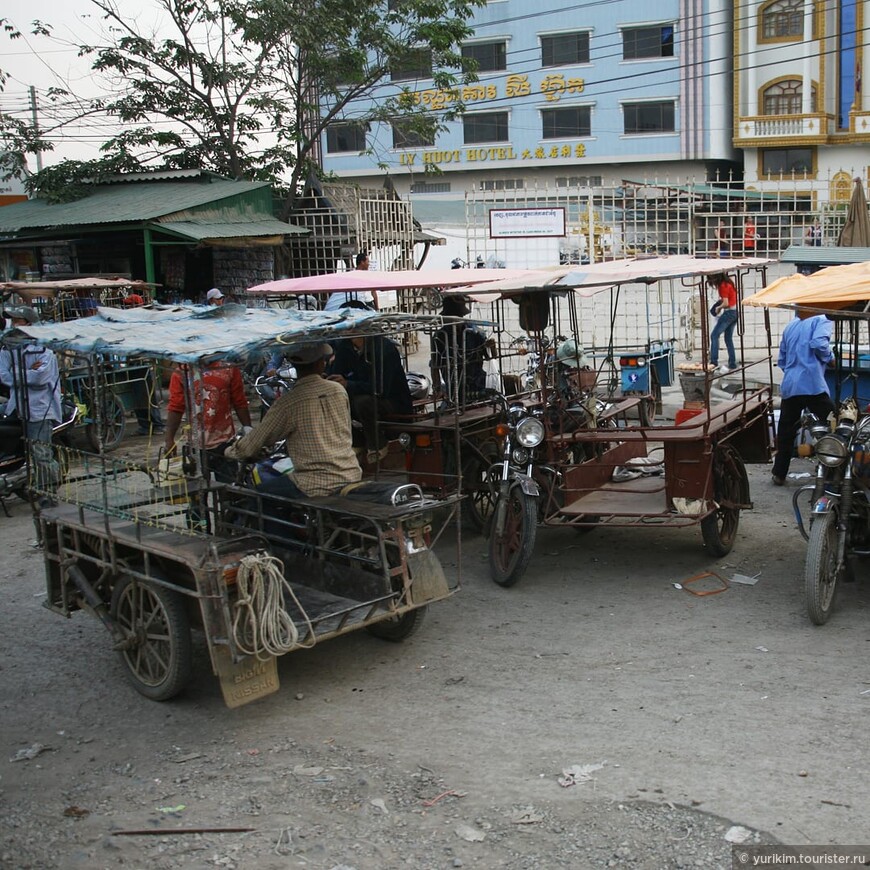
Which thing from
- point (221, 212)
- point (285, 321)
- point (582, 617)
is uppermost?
point (221, 212)

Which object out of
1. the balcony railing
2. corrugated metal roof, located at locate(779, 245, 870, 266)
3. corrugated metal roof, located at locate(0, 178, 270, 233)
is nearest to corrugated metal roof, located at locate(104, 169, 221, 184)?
corrugated metal roof, located at locate(0, 178, 270, 233)

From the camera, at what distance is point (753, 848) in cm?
371

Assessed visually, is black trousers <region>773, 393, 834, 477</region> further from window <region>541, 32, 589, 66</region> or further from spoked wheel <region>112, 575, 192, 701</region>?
window <region>541, 32, 589, 66</region>

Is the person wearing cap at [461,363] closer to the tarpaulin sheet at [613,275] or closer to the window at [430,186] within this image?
the tarpaulin sheet at [613,275]

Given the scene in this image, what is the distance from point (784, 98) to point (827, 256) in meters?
33.0

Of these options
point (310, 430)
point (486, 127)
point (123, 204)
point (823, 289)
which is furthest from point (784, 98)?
point (310, 430)

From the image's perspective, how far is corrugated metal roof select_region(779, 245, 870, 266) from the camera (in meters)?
10.1

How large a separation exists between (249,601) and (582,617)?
2456mm

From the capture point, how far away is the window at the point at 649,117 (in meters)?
40.7

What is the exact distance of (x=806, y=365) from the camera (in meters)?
8.76

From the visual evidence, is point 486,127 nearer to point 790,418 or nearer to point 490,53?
point 490,53

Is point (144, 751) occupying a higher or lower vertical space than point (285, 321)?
lower

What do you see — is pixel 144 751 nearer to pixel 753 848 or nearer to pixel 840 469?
pixel 753 848

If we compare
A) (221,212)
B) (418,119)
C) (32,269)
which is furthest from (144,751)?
(418,119)
